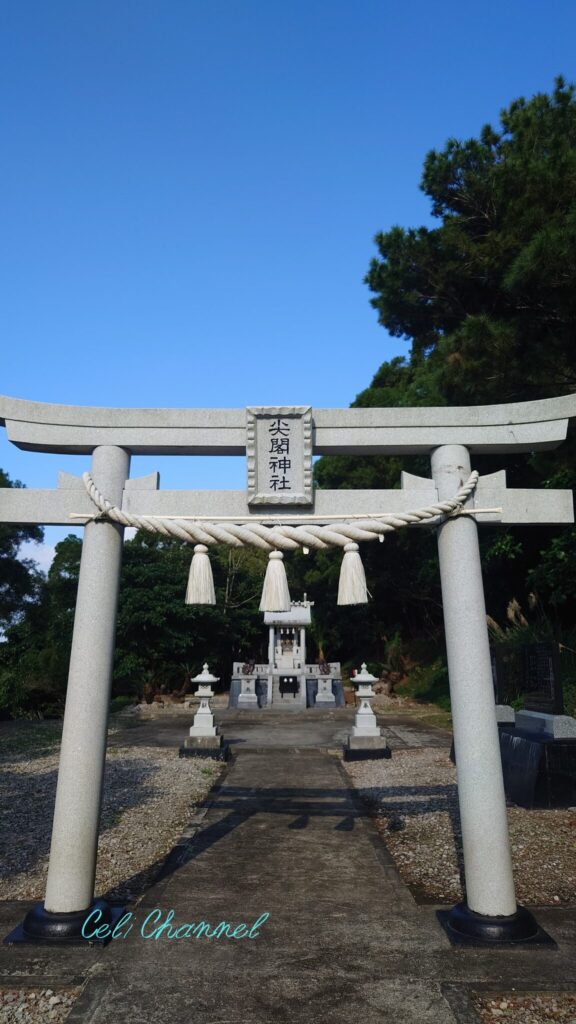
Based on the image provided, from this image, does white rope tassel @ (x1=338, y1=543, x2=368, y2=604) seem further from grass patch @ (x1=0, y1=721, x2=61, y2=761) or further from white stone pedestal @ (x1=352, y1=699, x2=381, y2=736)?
grass patch @ (x1=0, y1=721, x2=61, y2=761)

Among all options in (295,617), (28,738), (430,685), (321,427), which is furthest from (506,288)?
(295,617)

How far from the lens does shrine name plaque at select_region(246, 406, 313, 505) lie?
4051mm

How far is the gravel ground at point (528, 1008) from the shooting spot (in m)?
2.75

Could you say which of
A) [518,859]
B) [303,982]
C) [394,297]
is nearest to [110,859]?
[303,982]

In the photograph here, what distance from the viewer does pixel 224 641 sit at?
85.8 ft

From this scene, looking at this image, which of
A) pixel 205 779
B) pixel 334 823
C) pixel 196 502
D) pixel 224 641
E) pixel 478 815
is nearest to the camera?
pixel 478 815

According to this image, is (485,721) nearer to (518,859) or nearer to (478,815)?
(478,815)

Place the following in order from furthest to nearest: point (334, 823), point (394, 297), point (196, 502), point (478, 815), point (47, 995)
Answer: point (394, 297)
point (334, 823)
point (196, 502)
point (478, 815)
point (47, 995)

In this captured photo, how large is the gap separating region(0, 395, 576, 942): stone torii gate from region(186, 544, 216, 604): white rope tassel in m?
0.28

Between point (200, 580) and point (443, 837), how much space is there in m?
3.85

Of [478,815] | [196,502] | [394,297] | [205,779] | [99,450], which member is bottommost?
[205,779]

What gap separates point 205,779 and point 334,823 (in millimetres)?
2948

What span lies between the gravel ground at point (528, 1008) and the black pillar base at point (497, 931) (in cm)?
44

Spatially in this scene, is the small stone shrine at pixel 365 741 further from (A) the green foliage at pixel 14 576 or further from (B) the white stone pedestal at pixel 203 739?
Result: (A) the green foliage at pixel 14 576
